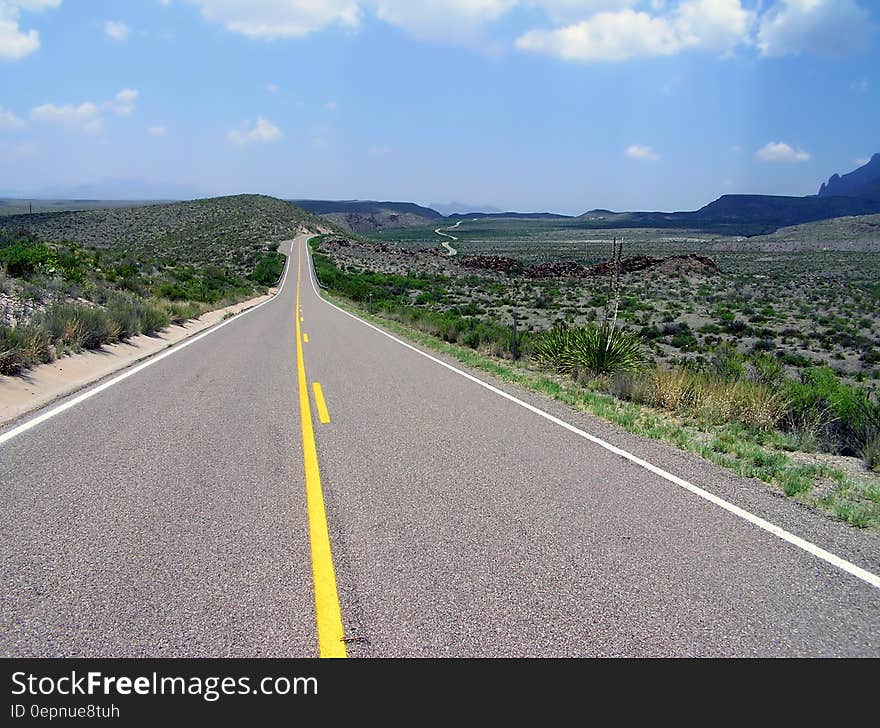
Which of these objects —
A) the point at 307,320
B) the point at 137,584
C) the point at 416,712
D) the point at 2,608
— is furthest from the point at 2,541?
the point at 307,320

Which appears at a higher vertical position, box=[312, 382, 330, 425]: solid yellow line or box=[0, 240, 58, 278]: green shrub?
box=[0, 240, 58, 278]: green shrub

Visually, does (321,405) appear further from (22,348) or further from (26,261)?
(26,261)

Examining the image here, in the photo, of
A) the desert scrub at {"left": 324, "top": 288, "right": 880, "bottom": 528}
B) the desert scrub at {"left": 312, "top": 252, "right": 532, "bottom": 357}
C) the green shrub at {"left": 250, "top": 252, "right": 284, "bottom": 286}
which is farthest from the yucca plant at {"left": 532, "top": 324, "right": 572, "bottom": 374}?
the green shrub at {"left": 250, "top": 252, "right": 284, "bottom": 286}

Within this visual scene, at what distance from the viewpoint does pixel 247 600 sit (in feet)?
13.1

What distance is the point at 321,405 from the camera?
33.6 ft

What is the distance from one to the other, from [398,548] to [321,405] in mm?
5670

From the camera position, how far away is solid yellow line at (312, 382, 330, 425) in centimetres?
919

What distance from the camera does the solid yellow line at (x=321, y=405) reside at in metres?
9.19

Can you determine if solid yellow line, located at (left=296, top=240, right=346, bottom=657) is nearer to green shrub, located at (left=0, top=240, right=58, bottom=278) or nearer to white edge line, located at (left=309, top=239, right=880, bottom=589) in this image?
white edge line, located at (left=309, top=239, right=880, bottom=589)

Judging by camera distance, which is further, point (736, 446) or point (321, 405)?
point (321, 405)

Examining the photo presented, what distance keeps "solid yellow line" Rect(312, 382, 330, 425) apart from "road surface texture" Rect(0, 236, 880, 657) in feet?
0.87

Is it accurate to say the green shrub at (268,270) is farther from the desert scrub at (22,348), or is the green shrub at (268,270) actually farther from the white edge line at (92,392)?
the desert scrub at (22,348)

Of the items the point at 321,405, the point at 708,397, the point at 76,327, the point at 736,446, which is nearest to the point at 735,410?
the point at 708,397

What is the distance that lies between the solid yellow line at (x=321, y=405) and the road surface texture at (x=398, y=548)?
0.26 meters
